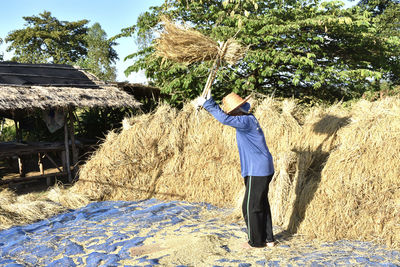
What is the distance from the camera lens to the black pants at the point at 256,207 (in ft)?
11.3

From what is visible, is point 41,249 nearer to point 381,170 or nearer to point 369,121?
point 381,170

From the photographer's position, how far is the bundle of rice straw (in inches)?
150

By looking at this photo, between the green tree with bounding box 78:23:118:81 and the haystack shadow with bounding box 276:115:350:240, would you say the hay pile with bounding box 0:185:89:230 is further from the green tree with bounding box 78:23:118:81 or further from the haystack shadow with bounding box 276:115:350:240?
the green tree with bounding box 78:23:118:81

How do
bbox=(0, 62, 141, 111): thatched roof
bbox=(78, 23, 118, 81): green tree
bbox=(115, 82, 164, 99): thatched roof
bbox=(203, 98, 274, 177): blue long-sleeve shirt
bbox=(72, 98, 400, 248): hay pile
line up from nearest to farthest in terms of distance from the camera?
bbox=(203, 98, 274, 177): blue long-sleeve shirt → bbox=(72, 98, 400, 248): hay pile → bbox=(0, 62, 141, 111): thatched roof → bbox=(115, 82, 164, 99): thatched roof → bbox=(78, 23, 118, 81): green tree

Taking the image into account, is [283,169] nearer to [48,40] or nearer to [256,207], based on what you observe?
[256,207]

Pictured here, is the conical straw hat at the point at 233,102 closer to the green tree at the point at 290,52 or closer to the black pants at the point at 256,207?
the black pants at the point at 256,207

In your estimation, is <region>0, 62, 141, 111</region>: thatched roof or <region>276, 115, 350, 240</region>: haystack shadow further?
<region>0, 62, 141, 111</region>: thatched roof

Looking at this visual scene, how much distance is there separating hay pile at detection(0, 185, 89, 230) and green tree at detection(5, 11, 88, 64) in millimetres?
24551

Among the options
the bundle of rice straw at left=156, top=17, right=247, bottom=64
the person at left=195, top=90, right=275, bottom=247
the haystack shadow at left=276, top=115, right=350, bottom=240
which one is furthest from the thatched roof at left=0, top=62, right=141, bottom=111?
the haystack shadow at left=276, top=115, right=350, bottom=240

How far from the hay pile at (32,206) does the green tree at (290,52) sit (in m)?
4.22

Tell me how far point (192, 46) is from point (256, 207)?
1897mm

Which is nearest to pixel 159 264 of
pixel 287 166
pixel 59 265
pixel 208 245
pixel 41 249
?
pixel 208 245

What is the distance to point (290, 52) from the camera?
393 inches

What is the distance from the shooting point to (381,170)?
13.4ft
